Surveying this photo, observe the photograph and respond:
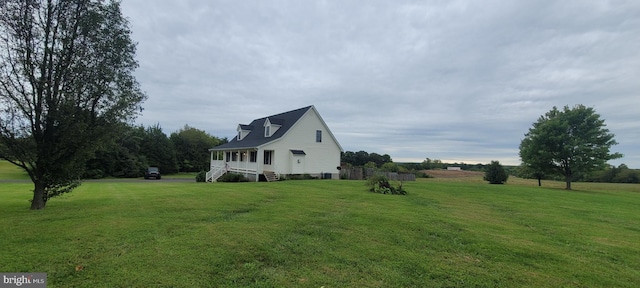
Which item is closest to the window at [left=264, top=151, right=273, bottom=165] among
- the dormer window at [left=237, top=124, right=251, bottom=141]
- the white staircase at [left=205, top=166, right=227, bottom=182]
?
the white staircase at [left=205, top=166, right=227, bottom=182]

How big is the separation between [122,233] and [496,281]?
665cm

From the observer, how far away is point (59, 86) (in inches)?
362

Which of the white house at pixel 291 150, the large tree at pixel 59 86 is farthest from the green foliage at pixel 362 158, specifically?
the large tree at pixel 59 86

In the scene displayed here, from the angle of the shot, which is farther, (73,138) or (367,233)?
(73,138)

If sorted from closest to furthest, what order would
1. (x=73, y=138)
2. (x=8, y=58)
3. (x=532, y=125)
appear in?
(x=8, y=58) < (x=73, y=138) < (x=532, y=125)

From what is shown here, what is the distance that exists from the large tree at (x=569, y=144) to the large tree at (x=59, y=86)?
33.7 meters

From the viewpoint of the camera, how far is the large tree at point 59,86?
8734 mm

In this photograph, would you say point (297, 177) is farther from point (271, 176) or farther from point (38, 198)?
point (38, 198)

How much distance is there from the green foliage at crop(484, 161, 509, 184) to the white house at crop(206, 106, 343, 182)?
19012 millimetres

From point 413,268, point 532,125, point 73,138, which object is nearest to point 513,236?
point 413,268

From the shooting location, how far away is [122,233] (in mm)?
6043

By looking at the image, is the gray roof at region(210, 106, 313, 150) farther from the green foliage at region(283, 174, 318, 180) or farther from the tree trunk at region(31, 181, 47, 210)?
the tree trunk at region(31, 181, 47, 210)

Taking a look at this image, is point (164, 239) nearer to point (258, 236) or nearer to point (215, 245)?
point (215, 245)

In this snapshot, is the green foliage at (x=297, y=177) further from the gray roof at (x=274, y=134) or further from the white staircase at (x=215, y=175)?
the white staircase at (x=215, y=175)
